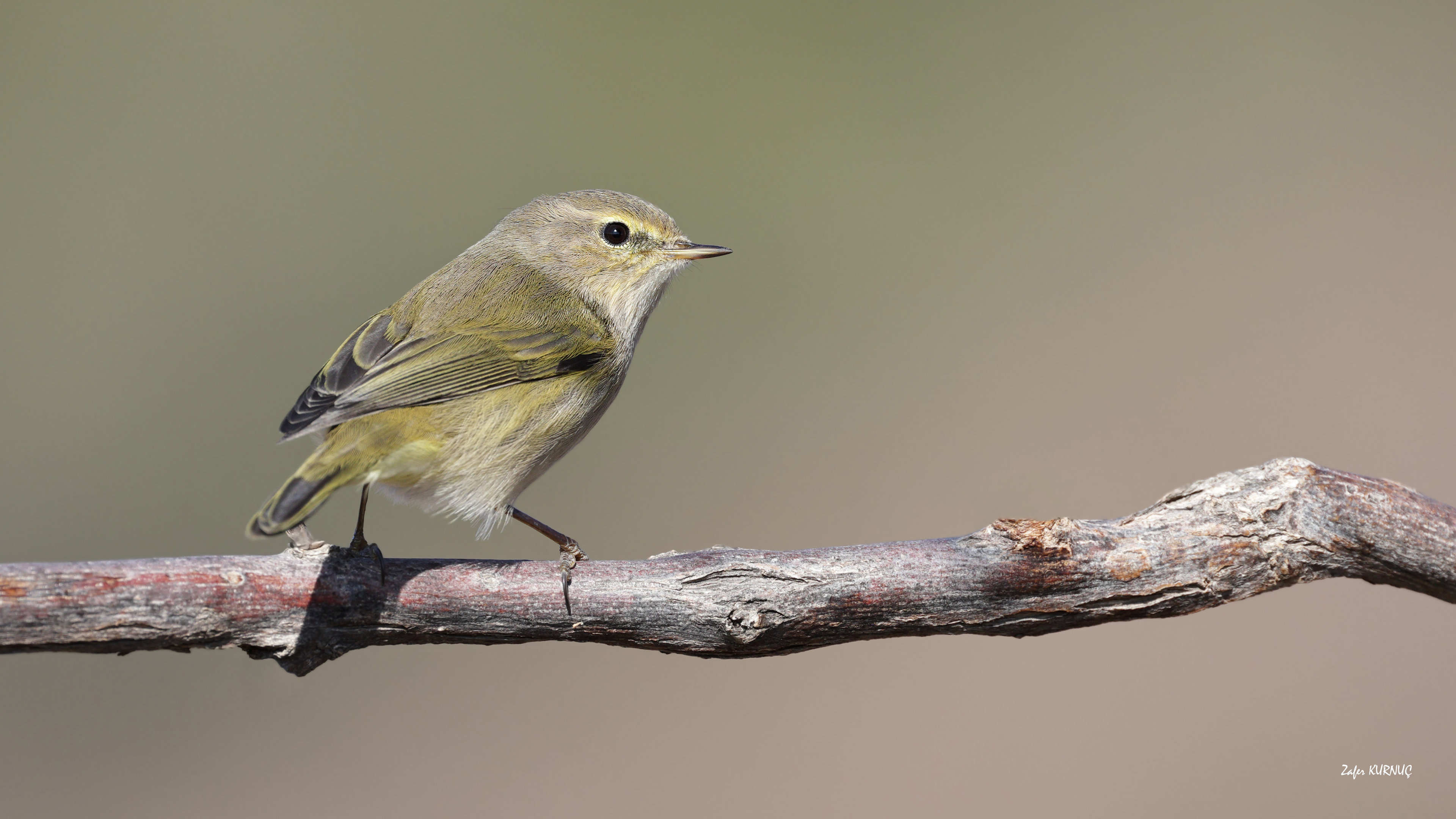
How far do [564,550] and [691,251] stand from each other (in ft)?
5.35

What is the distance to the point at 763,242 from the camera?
378 inches

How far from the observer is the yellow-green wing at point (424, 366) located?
122 inches

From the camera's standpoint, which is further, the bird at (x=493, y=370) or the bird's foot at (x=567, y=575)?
the bird at (x=493, y=370)

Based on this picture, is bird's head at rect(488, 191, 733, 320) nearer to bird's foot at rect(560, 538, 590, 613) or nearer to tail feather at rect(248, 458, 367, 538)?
bird's foot at rect(560, 538, 590, 613)

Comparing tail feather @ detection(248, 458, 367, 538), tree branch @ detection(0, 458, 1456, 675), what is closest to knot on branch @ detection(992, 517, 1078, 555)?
tree branch @ detection(0, 458, 1456, 675)

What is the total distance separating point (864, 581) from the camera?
2.68 metres

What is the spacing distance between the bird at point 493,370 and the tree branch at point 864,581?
0.45 ft

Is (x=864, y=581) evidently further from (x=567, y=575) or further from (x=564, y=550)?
(x=564, y=550)

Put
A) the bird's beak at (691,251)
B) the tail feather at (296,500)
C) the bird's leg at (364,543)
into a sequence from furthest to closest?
1. the bird's beak at (691,251)
2. the bird's leg at (364,543)
3. the tail feather at (296,500)

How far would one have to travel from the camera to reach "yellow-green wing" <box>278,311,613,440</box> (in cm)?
310

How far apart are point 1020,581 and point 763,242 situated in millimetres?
7267

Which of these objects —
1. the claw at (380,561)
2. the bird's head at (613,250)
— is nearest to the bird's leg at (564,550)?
the claw at (380,561)

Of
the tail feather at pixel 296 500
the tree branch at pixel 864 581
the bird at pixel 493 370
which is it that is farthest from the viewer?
the bird at pixel 493 370

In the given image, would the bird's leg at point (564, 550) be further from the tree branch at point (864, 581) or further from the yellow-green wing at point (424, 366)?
the yellow-green wing at point (424, 366)
